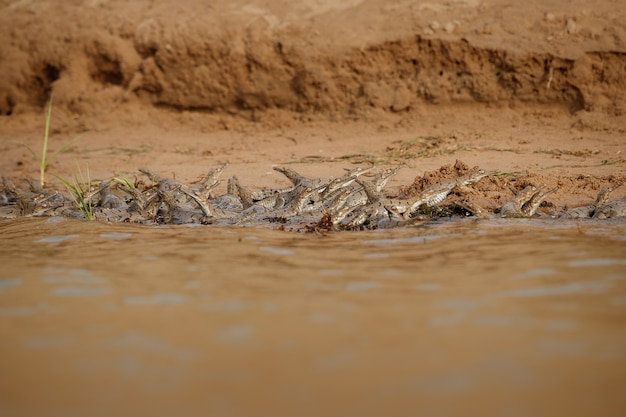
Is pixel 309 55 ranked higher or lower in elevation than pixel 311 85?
higher

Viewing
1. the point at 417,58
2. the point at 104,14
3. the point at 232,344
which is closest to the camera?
the point at 232,344

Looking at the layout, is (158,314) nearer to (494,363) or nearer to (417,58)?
(494,363)

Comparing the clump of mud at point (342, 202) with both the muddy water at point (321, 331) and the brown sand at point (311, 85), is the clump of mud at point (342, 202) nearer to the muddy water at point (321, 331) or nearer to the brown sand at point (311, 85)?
the brown sand at point (311, 85)

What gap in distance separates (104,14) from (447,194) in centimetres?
714

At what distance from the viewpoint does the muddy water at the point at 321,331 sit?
2229 mm

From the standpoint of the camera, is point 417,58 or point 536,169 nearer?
point 536,169

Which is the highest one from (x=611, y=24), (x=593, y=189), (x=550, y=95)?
(x=611, y=24)

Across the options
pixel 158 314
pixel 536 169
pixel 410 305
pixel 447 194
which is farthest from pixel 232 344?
pixel 536 169

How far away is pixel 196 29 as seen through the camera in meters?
10.6

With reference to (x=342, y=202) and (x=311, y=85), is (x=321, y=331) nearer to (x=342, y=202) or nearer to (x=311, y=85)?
(x=342, y=202)

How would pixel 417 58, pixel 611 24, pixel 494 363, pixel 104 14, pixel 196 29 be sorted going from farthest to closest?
pixel 104 14 < pixel 196 29 < pixel 417 58 < pixel 611 24 < pixel 494 363

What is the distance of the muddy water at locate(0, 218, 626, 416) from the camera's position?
2229 millimetres

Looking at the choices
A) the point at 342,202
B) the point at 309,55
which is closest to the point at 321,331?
the point at 342,202

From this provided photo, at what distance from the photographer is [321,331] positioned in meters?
2.77
